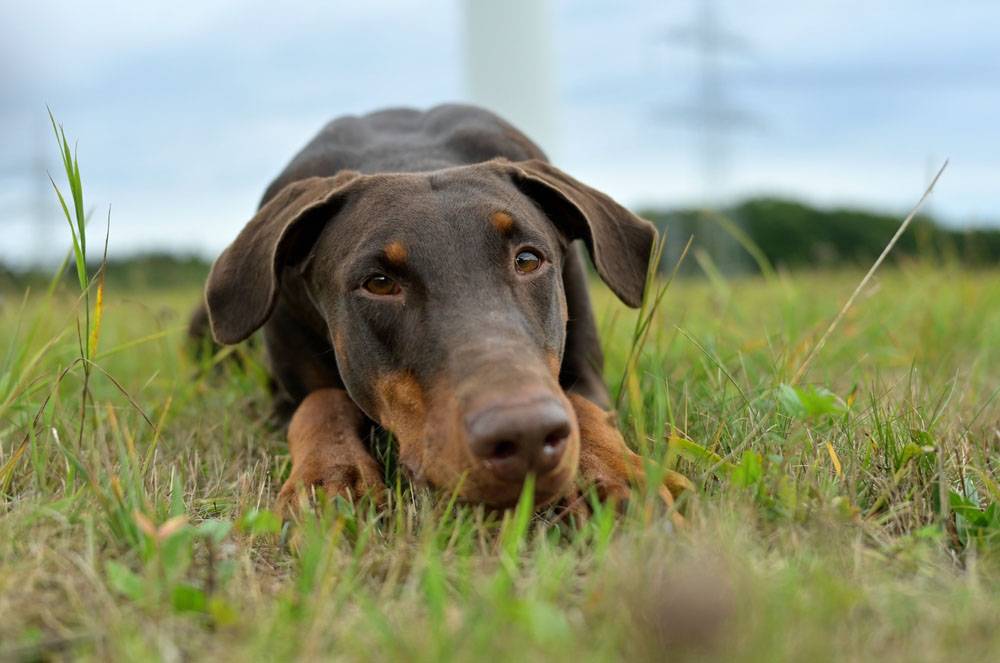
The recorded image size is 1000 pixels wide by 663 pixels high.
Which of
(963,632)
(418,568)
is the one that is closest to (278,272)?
(418,568)

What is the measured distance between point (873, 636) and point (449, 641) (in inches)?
26.2

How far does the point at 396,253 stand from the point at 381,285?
12 centimetres

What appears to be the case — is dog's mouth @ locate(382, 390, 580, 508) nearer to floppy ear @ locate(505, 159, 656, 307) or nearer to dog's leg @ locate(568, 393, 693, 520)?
dog's leg @ locate(568, 393, 693, 520)

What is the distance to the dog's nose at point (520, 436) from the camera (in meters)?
2.11

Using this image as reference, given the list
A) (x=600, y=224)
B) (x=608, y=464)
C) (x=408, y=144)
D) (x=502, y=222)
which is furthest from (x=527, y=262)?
(x=408, y=144)

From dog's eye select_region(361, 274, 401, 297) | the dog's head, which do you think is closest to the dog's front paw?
the dog's head

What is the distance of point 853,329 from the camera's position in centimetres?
488

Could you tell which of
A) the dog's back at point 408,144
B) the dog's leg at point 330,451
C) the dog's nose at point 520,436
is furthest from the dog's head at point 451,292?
the dog's back at point 408,144

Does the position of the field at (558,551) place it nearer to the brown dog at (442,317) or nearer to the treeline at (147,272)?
the brown dog at (442,317)

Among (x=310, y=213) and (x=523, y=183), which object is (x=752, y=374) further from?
(x=310, y=213)

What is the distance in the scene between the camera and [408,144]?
4.00m

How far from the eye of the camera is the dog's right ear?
10.0 feet

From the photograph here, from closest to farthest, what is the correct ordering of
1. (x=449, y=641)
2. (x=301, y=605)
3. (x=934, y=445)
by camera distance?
(x=449, y=641) < (x=301, y=605) < (x=934, y=445)

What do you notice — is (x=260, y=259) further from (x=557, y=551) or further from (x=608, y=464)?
(x=557, y=551)
